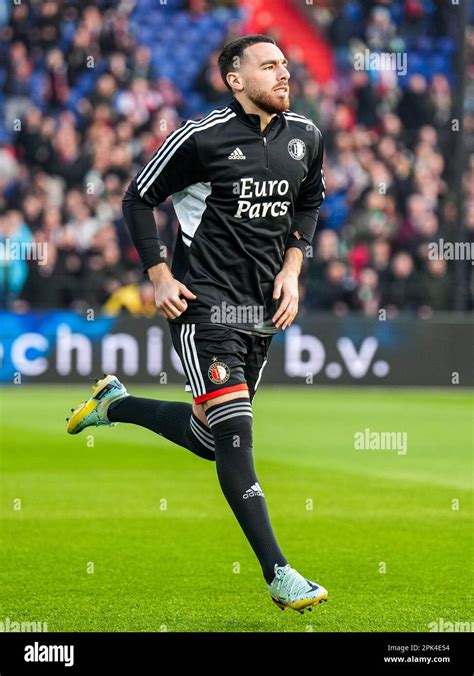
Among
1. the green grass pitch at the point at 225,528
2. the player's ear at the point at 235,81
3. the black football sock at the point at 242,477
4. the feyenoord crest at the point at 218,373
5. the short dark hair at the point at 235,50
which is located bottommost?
the green grass pitch at the point at 225,528

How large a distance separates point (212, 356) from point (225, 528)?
304 centimetres

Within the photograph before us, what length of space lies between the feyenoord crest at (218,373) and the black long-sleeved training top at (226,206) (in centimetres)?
24

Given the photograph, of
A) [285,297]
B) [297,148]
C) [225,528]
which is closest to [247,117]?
[297,148]

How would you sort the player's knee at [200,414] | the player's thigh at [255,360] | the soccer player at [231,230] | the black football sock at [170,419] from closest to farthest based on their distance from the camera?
the soccer player at [231,230], the player's thigh at [255,360], the player's knee at [200,414], the black football sock at [170,419]

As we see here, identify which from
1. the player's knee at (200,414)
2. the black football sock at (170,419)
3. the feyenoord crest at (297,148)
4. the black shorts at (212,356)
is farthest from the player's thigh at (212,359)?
the feyenoord crest at (297,148)

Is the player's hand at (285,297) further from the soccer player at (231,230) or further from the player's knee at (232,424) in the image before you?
the player's knee at (232,424)

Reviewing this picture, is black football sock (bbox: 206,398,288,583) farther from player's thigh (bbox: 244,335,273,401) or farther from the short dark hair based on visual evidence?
the short dark hair

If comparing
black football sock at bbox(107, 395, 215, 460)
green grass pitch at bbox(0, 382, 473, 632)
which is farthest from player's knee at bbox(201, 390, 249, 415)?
green grass pitch at bbox(0, 382, 473, 632)

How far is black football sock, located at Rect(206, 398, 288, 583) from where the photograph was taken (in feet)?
20.3

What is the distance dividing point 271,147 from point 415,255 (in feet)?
47.3

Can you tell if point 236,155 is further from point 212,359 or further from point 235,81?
point 212,359

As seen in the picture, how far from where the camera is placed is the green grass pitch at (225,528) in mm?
6660
